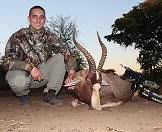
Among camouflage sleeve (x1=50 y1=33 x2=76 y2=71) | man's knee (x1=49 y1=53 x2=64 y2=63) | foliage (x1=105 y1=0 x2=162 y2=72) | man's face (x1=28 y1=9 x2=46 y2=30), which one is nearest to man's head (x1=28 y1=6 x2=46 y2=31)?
man's face (x1=28 y1=9 x2=46 y2=30)

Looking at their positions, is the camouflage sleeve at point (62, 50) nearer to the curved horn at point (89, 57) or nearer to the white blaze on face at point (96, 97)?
Answer: the curved horn at point (89, 57)

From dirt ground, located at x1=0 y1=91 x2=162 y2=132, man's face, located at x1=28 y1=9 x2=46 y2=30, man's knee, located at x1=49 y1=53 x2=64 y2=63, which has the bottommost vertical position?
dirt ground, located at x1=0 y1=91 x2=162 y2=132

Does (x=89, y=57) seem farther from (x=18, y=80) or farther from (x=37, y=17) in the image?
(x=18, y=80)

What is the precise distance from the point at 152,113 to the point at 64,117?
1.37m

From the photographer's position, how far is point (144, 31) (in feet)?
98.7

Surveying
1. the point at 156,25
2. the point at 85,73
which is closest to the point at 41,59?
the point at 85,73

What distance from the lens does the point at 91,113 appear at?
19.6ft

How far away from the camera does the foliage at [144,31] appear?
28656 millimetres

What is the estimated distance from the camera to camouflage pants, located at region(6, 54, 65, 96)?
647cm

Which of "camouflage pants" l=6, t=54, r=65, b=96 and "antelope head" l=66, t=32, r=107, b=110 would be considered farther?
"camouflage pants" l=6, t=54, r=65, b=96

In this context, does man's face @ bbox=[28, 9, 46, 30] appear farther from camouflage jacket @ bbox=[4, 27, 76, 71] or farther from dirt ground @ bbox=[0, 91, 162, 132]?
dirt ground @ bbox=[0, 91, 162, 132]

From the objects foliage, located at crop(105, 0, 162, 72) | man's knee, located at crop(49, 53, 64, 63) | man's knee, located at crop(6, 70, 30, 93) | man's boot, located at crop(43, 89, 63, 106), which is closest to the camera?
man's knee, located at crop(6, 70, 30, 93)

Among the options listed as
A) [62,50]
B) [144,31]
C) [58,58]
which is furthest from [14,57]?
[144,31]

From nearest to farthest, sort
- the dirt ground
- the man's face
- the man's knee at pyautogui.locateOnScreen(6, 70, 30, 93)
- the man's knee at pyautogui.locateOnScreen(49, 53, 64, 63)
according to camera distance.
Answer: the dirt ground
the man's knee at pyautogui.locateOnScreen(6, 70, 30, 93)
the man's face
the man's knee at pyautogui.locateOnScreen(49, 53, 64, 63)
